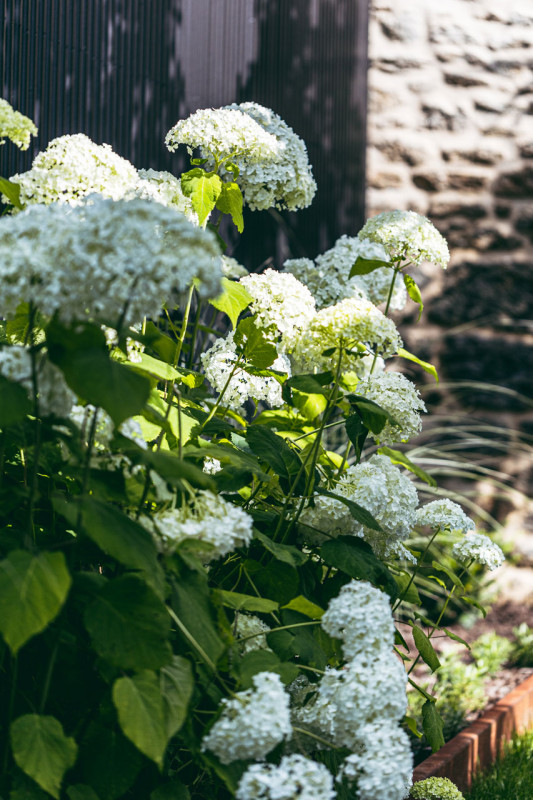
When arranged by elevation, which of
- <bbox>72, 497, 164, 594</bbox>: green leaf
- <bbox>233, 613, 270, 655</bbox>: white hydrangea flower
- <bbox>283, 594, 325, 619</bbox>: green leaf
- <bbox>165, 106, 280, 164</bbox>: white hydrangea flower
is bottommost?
<bbox>233, 613, 270, 655</bbox>: white hydrangea flower

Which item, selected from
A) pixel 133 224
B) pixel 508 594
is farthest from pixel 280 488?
pixel 508 594

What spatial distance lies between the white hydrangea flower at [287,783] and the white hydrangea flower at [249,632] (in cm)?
29

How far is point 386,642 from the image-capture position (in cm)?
113

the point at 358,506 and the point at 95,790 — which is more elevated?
the point at 358,506

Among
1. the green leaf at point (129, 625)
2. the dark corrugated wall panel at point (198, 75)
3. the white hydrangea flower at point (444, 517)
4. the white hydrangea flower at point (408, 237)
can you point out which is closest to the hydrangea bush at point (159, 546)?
the green leaf at point (129, 625)

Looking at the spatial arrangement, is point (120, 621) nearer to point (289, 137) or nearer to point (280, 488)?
point (280, 488)

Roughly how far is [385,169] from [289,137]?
2.54 meters

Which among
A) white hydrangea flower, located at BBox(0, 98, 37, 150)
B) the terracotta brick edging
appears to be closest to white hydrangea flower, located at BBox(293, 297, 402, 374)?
white hydrangea flower, located at BBox(0, 98, 37, 150)

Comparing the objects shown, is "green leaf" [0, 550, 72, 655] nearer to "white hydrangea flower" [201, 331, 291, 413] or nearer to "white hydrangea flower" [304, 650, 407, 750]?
"white hydrangea flower" [304, 650, 407, 750]

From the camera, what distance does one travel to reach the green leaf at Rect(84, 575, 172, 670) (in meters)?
0.93

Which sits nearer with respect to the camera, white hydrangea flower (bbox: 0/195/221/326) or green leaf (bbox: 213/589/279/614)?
white hydrangea flower (bbox: 0/195/221/326)

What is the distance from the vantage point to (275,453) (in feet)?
4.80

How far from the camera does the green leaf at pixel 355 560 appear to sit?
1342mm

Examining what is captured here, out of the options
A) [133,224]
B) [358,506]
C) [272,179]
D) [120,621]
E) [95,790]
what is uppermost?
[133,224]
